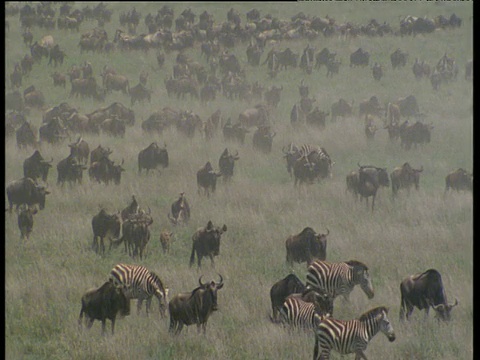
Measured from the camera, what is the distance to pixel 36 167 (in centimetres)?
2230

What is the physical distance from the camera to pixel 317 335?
11188 mm

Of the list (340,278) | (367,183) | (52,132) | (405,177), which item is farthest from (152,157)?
(340,278)

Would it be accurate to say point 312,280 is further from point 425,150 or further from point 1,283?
point 425,150

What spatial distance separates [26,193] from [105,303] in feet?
25.7

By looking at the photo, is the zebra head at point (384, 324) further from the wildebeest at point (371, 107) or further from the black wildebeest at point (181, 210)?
the wildebeest at point (371, 107)

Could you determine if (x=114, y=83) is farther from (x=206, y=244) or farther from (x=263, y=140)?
(x=206, y=244)

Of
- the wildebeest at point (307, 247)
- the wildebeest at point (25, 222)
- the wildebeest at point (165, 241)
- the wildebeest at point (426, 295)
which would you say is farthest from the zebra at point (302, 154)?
the wildebeest at point (426, 295)

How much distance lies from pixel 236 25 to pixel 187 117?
1692cm

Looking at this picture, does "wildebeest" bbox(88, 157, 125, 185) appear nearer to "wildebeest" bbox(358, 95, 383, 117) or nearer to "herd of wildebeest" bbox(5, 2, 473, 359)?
"herd of wildebeest" bbox(5, 2, 473, 359)

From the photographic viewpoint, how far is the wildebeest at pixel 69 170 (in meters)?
21.9

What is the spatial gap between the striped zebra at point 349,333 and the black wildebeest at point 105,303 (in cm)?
320

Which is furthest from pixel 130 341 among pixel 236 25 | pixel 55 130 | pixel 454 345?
pixel 236 25

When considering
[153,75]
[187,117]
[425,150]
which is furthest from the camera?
[153,75]

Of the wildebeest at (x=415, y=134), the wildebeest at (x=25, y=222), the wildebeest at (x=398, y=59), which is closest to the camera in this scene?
the wildebeest at (x=25, y=222)
